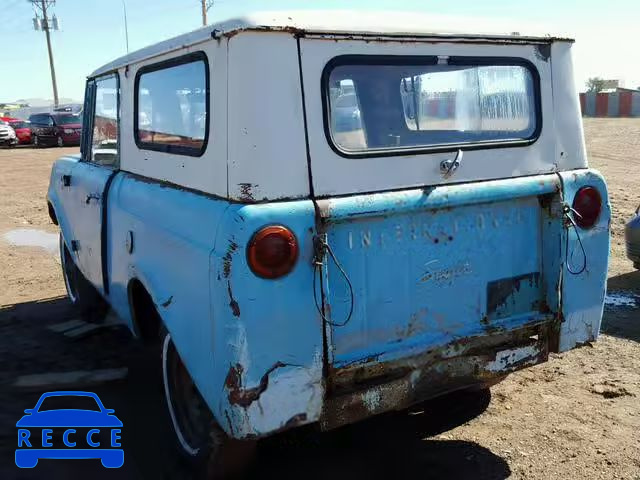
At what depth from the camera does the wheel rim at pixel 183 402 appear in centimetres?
305

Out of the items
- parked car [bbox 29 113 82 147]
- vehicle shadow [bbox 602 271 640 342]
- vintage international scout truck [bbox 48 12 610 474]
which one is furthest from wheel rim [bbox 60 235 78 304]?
→ parked car [bbox 29 113 82 147]

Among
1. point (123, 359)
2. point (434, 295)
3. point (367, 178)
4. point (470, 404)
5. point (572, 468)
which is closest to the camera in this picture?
point (367, 178)

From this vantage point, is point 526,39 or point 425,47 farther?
point 526,39

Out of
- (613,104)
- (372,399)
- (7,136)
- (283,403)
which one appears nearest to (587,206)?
(372,399)

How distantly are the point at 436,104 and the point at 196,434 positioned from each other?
1983 millimetres

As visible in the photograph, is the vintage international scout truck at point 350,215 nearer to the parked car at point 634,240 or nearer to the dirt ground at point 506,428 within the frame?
the dirt ground at point 506,428

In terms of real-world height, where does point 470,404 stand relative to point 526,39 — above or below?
below

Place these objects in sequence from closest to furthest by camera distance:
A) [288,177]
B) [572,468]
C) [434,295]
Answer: [288,177], [434,295], [572,468]

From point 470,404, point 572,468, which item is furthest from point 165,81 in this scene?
point 572,468

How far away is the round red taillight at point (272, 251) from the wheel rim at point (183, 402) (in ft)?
3.02

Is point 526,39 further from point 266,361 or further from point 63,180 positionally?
point 63,180

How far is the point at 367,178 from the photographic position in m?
2.55

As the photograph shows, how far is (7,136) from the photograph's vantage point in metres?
27.3

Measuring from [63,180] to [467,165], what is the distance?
3.26 m
